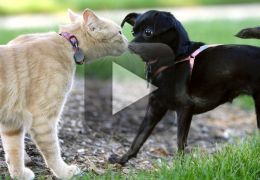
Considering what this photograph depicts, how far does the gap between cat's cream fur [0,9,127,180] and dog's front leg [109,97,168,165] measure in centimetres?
80

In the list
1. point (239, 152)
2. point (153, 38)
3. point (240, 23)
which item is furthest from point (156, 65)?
point (240, 23)

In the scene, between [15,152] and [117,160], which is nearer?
[15,152]

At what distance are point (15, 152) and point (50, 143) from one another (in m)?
0.40

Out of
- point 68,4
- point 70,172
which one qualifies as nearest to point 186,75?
point 70,172

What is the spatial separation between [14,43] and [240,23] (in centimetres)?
1010

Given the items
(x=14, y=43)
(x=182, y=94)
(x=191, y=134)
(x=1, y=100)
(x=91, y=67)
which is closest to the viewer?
(x=1, y=100)

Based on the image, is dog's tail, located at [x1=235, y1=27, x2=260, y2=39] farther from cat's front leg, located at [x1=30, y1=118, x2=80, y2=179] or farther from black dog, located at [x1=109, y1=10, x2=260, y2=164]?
cat's front leg, located at [x1=30, y1=118, x2=80, y2=179]

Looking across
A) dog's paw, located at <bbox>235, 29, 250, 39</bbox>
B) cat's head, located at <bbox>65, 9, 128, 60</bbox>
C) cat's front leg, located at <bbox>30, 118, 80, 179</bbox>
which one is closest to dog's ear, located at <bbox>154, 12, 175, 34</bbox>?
cat's head, located at <bbox>65, 9, 128, 60</bbox>

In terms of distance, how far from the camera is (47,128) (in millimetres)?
4449

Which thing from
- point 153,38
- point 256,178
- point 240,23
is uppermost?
point 153,38

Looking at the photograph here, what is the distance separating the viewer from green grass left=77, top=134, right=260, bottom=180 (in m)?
4.52

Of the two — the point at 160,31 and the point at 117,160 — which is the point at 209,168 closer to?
the point at 117,160

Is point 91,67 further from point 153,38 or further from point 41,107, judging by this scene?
point 41,107

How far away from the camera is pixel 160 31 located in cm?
537
